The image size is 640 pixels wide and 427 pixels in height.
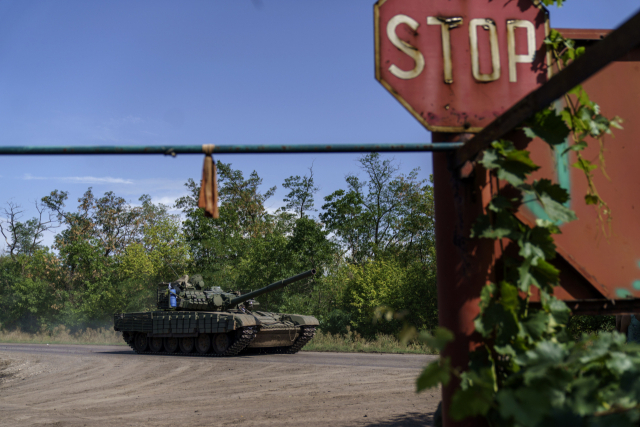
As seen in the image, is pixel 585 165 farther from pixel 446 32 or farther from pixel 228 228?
pixel 228 228

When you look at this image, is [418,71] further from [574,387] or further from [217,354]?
[217,354]

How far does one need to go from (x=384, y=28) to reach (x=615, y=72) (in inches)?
56.6

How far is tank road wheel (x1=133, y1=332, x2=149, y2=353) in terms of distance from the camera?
828 inches

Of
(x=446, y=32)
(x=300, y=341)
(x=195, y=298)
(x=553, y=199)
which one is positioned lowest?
(x=300, y=341)

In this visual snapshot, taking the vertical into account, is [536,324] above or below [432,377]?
above

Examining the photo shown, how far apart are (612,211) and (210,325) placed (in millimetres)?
16192

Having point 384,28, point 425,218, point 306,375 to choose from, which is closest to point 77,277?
point 425,218

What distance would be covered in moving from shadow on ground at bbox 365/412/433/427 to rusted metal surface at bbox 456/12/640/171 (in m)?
4.49

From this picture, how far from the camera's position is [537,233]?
2520mm

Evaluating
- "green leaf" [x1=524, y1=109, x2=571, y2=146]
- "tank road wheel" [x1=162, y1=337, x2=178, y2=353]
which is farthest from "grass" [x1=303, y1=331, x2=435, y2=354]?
"green leaf" [x1=524, y1=109, x2=571, y2=146]

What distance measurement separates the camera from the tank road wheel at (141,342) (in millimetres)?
21031

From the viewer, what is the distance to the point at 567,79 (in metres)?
2.01

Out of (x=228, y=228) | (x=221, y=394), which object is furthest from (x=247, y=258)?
(x=221, y=394)

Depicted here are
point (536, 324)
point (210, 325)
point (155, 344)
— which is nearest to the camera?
point (536, 324)
